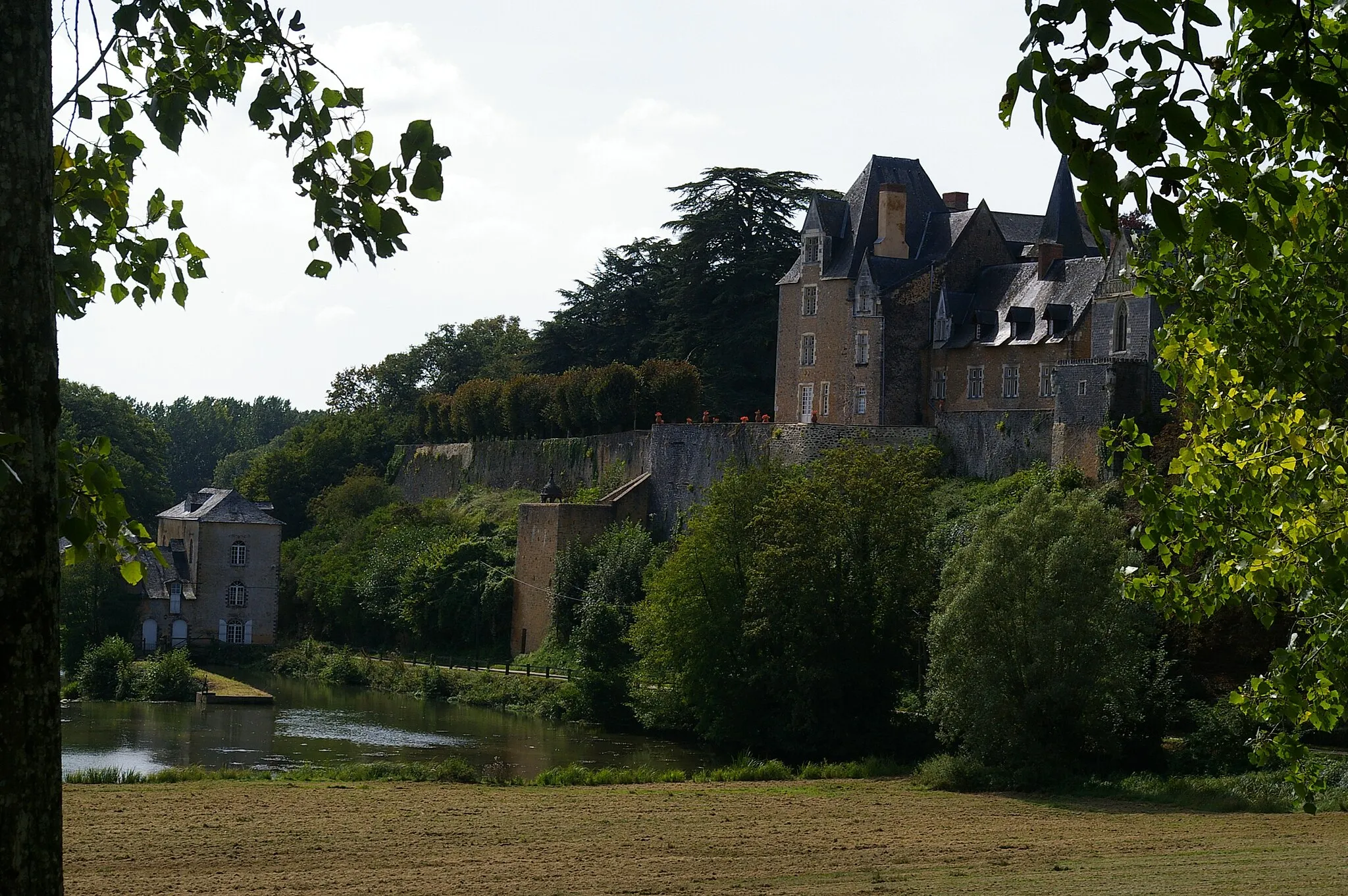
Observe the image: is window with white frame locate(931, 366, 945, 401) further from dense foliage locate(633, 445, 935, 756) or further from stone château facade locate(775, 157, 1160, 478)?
dense foliage locate(633, 445, 935, 756)

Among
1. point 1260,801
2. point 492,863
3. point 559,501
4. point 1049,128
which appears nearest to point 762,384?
point 559,501

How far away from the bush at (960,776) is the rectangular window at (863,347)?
49.0ft

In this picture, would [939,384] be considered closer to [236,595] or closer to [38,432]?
[236,595]

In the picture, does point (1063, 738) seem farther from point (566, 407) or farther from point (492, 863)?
point (566, 407)

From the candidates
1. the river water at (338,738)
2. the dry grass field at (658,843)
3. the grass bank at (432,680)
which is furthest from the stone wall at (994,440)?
the dry grass field at (658,843)

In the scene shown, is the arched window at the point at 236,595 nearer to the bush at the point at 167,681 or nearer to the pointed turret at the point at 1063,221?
the bush at the point at 167,681

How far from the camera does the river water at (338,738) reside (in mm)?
27297

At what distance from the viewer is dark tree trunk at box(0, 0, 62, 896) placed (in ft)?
11.9

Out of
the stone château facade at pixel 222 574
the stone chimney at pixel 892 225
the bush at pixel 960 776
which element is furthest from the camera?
the stone château facade at pixel 222 574

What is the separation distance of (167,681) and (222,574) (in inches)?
451

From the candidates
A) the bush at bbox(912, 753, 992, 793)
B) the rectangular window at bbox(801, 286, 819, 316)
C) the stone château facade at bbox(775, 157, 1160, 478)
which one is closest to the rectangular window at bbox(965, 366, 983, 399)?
the stone château facade at bbox(775, 157, 1160, 478)

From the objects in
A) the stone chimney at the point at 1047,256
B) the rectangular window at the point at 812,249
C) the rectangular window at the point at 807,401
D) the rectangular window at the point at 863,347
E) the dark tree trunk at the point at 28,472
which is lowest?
the dark tree trunk at the point at 28,472

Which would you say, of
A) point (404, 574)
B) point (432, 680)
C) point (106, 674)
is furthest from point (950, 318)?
point (106, 674)

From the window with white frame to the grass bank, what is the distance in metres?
11.1
